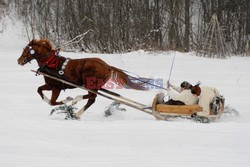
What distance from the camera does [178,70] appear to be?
1413cm

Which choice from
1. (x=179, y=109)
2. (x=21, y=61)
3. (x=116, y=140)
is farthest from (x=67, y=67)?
(x=116, y=140)

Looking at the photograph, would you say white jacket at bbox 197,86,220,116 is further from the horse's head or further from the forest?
the forest

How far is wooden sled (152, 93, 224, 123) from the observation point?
24.3 ft

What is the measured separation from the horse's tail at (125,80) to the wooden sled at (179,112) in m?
0.64

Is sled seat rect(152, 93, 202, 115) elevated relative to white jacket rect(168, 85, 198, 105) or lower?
lower

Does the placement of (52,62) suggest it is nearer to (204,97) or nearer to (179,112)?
(179,112)

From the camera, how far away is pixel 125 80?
8.40 metres

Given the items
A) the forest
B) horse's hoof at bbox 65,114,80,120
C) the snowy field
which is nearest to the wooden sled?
the snowy field

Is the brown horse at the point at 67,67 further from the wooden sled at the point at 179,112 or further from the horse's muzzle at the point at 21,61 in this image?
the wooden sled at the point at 179,112

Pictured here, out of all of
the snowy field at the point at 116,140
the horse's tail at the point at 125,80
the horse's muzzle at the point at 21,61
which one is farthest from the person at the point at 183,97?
the horse's muzzle at the point at 21,61

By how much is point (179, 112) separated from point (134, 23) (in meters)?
13.5

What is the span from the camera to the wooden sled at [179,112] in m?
7.39

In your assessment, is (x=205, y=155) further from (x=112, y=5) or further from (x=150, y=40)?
→ (x=112, y=5)

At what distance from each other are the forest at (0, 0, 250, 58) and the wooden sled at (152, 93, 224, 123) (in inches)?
457
